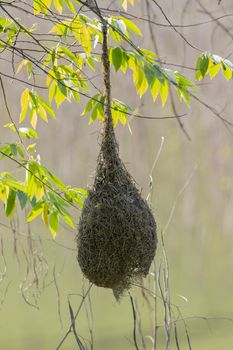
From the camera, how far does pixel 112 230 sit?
9.18 feet

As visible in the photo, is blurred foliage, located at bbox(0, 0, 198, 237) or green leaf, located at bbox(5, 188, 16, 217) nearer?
blurred foliage, located at bbox(0, 0, 198, 237)

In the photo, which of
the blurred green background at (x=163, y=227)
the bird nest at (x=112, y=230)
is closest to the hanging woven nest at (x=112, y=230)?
the bird nest at (x=112, y=230)

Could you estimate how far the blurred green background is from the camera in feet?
24.6

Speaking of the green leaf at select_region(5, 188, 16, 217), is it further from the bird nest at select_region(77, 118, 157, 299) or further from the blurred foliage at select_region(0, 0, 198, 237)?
the bird nest at select_region(77, 118, 157, 299)

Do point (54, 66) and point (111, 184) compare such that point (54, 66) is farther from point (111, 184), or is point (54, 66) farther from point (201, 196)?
point (201, 196)

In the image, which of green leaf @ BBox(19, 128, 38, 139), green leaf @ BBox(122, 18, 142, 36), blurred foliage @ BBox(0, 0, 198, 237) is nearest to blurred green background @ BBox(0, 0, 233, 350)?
green leaf @ BBox(19, 128, 38, 139)

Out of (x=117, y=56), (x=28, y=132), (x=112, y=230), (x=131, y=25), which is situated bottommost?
(x=112, y=230)

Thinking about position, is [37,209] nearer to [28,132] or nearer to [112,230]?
[112,230]

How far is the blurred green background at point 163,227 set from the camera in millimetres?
7512

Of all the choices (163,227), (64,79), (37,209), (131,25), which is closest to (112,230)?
(37,209)

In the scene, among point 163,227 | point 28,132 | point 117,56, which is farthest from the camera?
point 163,227

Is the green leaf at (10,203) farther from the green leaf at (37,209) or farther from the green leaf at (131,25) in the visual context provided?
the green leaf at (131,25)

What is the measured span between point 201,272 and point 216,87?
82.7 inches

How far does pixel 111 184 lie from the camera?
9.27 feet
